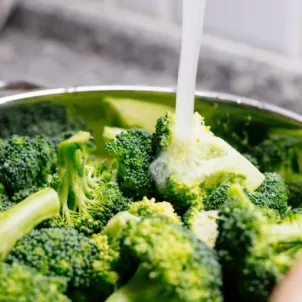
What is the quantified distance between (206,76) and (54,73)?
1.39ft

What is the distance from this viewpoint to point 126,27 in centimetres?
182

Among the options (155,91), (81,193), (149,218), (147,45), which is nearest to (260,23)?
(147,45)

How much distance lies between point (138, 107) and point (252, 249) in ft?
1.57

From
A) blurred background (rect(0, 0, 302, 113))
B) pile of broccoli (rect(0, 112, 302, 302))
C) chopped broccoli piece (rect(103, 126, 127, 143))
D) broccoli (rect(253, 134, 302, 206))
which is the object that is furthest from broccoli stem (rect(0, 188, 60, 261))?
blurred background (rect(0, 0, 302, 113))

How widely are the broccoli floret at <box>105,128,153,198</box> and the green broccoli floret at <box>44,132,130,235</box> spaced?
0.02 metres

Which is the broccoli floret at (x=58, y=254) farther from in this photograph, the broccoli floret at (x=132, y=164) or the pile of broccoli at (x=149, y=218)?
the broccoli floret at (x=132, y=164)

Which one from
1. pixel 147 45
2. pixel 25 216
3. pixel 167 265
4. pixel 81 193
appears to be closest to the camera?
pixel 167 265

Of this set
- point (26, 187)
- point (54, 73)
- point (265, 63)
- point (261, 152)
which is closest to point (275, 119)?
point (261, 152)

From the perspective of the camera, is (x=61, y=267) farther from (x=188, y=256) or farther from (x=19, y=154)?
(x=19, y=154)

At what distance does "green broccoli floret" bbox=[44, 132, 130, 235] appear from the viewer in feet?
2.78

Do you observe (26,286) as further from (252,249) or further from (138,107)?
Result: (138,107)

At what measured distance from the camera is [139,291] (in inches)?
Result: 26.4

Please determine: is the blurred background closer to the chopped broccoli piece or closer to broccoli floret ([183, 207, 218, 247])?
the chopped broccoli piece

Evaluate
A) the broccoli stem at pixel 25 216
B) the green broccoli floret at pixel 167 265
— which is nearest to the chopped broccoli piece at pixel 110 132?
the broccoli stem at pixel 25 216
